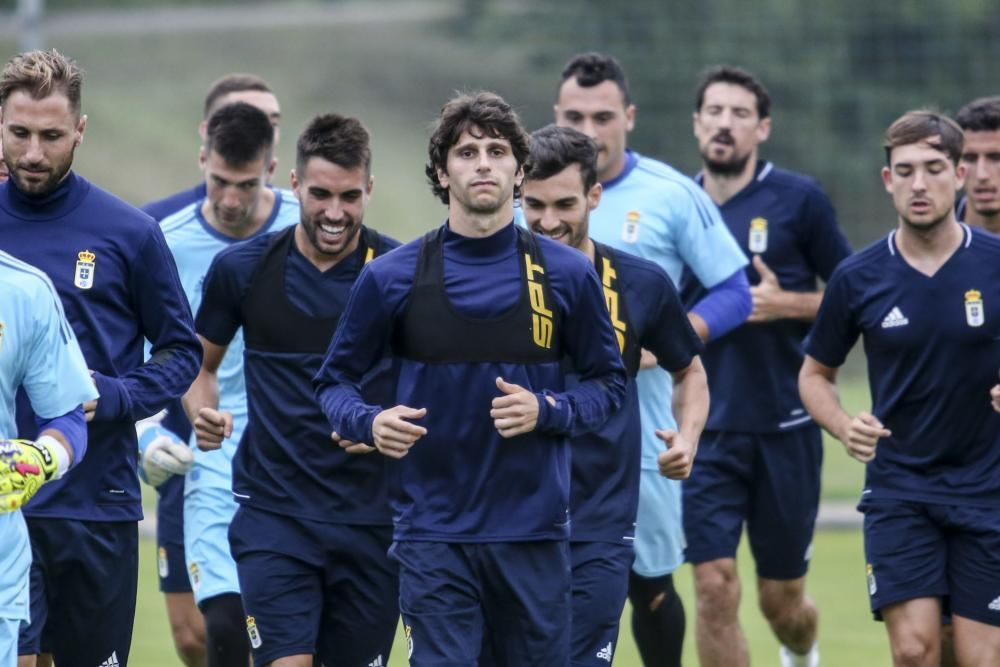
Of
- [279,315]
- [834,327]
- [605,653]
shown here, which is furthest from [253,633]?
[834,327]

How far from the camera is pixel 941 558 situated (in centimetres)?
725

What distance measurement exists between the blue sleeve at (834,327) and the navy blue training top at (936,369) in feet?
0.17

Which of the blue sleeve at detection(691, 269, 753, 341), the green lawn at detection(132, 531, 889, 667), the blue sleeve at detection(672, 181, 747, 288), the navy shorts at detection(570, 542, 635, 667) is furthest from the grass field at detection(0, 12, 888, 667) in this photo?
the navy shorts at detection(570, 542, 635, 667)

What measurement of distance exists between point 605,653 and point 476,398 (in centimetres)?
132

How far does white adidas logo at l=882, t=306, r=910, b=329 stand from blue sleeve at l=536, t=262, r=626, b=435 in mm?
1609

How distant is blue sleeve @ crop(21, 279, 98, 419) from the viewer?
5.27m

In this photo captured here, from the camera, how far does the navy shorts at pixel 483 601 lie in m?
5.89

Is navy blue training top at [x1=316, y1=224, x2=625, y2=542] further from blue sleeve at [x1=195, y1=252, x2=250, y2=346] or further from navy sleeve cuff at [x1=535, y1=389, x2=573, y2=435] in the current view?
blue sleeve at [x1=195, y1=252, x2=250, y2=346]

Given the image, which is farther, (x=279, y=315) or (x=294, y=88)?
(x=294, y=88)

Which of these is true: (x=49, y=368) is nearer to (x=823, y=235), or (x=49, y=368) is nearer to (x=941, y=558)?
(x=941, y=558)

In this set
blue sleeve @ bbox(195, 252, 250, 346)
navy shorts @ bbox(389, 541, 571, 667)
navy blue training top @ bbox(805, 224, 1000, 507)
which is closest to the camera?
navy shorts @ bbox(389, 541, 571, 667)

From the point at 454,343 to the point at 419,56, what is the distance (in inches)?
710

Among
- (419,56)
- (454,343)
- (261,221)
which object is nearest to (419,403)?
(454,343)

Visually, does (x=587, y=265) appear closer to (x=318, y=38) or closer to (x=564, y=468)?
(x=564, y=468)
